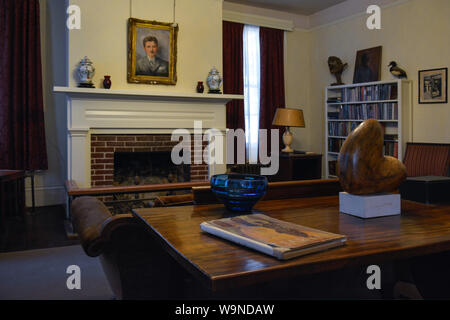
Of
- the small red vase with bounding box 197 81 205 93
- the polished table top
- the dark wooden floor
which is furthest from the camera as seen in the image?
the small red vase with bounding box 197 81 205 93

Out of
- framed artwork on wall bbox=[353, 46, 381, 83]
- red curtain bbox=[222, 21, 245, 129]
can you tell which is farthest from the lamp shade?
framed artwork on wall bbox=[353, 46, 381, 83]

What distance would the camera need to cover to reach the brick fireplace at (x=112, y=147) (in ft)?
15.1

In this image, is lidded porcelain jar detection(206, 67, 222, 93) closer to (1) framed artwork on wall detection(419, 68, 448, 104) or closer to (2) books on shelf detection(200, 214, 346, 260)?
(1) framed artwork on wall detection(419, 68, 448, 104)

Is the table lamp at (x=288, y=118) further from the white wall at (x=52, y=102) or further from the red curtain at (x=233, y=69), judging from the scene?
the white wall at (x=52, y=102)

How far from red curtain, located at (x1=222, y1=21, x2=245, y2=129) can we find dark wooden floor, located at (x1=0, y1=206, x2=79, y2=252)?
2.74m

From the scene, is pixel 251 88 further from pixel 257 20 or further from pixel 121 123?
pixel 121 123

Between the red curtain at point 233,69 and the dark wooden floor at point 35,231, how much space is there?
2.74 m

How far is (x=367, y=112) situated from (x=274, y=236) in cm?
489

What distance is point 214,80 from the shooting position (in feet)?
16.7

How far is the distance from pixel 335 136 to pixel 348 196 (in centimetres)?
479

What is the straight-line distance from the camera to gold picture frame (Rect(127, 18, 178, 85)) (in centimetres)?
474

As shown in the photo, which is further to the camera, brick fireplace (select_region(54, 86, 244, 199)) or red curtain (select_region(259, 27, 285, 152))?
red curtain (select_region(259, 27, 285, 152))

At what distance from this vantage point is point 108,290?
254 cm

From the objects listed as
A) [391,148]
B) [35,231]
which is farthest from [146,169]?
[391,148]
